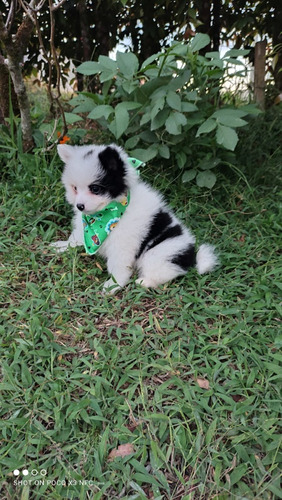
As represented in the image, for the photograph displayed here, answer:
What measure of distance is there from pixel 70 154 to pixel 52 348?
113 centimetres

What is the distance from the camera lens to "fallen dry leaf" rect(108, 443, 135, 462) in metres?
1.68

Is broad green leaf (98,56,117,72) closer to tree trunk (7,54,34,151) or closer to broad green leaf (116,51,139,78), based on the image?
broad green leaf (116,51,139,78)

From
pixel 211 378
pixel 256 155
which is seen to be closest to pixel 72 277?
pixel 211 378

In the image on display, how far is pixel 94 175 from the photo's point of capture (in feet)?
7.55

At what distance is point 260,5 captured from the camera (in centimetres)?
450

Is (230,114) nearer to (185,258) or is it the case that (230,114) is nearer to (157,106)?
(157,106)

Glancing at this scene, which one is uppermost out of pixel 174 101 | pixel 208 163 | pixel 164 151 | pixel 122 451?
pixel 174 101

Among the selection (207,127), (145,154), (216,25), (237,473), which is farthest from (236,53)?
(237,473)

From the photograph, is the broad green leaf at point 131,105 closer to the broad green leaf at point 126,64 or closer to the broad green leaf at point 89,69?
the broad green leaf at point 126,64

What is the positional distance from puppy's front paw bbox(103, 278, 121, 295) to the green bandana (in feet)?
0.75

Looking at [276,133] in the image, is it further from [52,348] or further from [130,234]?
[52,348]

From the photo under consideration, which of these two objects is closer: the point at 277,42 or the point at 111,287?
the point at 111,287

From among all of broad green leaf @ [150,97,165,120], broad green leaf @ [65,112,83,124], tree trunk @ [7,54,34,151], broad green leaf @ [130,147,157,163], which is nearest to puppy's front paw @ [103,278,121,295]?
broad green leaf @ [130,147,157,163]

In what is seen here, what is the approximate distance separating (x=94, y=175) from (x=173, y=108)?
0.88 meters
